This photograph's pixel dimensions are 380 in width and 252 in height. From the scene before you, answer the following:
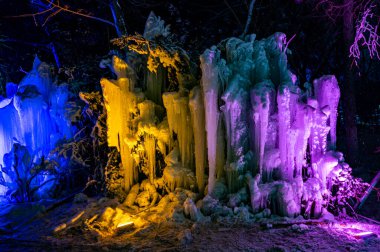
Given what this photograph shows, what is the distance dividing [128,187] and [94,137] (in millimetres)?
2290

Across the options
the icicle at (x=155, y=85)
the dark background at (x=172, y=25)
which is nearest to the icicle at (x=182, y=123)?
the icicle at (x=155, y=85)

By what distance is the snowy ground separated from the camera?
6.40 meters

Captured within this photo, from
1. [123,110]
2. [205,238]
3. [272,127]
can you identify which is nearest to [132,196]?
[123,110]

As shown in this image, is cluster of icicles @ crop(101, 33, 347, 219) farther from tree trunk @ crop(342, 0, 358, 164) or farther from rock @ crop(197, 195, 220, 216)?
tree trunk @ crop(342, 0, 358, 164)

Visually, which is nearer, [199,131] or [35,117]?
[199,131]

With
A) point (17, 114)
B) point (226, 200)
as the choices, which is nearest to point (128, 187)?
point (226, 200)

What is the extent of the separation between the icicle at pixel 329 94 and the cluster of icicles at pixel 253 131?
0.02m

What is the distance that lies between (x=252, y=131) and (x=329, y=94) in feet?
6.40

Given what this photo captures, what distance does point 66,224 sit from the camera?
834cm

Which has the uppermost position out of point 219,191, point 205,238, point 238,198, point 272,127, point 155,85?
point 155,85

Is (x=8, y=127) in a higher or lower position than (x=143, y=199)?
higher

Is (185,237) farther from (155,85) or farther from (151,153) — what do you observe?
(155,85)

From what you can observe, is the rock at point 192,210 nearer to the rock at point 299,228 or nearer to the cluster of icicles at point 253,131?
the cluster of icicles at point 253,131

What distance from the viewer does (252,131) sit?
301 inches
